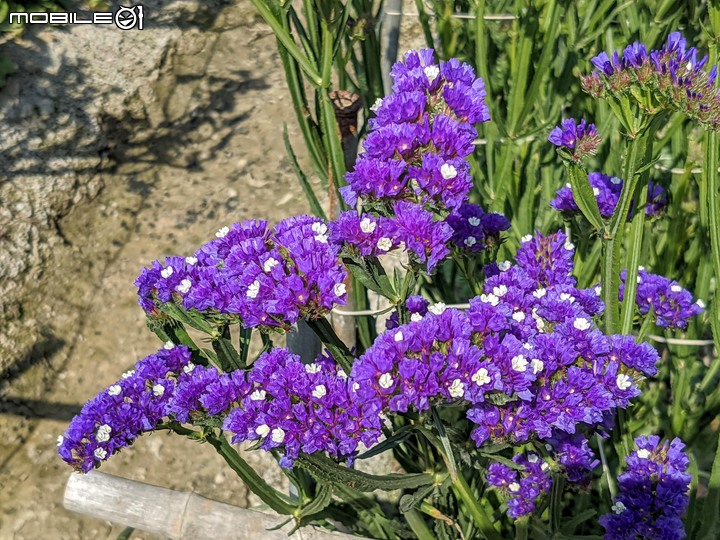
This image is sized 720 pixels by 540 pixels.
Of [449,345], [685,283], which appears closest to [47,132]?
[685,283]

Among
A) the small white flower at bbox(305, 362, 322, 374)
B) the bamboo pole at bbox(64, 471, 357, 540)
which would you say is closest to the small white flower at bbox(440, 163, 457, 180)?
the small white flower at bbox(305, 362, 322, 374)

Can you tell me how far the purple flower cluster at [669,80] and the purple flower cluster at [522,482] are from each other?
2.13ft

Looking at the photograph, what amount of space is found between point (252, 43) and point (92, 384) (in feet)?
8.34

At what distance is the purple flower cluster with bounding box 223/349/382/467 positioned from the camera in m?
1.02

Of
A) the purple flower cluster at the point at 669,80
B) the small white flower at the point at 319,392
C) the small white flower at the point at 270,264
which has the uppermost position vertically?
the purple flower cluster at the point at 669,80

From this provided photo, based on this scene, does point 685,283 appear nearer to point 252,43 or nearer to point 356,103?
point 356,103

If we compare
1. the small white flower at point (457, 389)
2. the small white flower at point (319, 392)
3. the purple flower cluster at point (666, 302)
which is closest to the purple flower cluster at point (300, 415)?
the small white flower at point (319, 392)

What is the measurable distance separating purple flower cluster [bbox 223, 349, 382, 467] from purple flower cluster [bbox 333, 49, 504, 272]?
0.20 m

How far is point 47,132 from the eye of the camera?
3742 mm

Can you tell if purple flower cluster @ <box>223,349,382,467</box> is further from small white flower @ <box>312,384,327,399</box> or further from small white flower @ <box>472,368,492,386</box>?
small white flower @ <box>472,368,492,386</box>

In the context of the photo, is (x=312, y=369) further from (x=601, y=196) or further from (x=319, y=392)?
(x=601, y=196)

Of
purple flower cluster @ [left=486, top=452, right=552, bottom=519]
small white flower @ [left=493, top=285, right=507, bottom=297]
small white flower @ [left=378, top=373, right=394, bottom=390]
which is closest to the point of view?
small white flower @ [left=378, top=373, right=394, bottom=390]

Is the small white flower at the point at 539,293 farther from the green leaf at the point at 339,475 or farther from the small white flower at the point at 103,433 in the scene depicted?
the small white flower at the point at 103,433

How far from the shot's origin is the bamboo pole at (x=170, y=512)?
138cm
